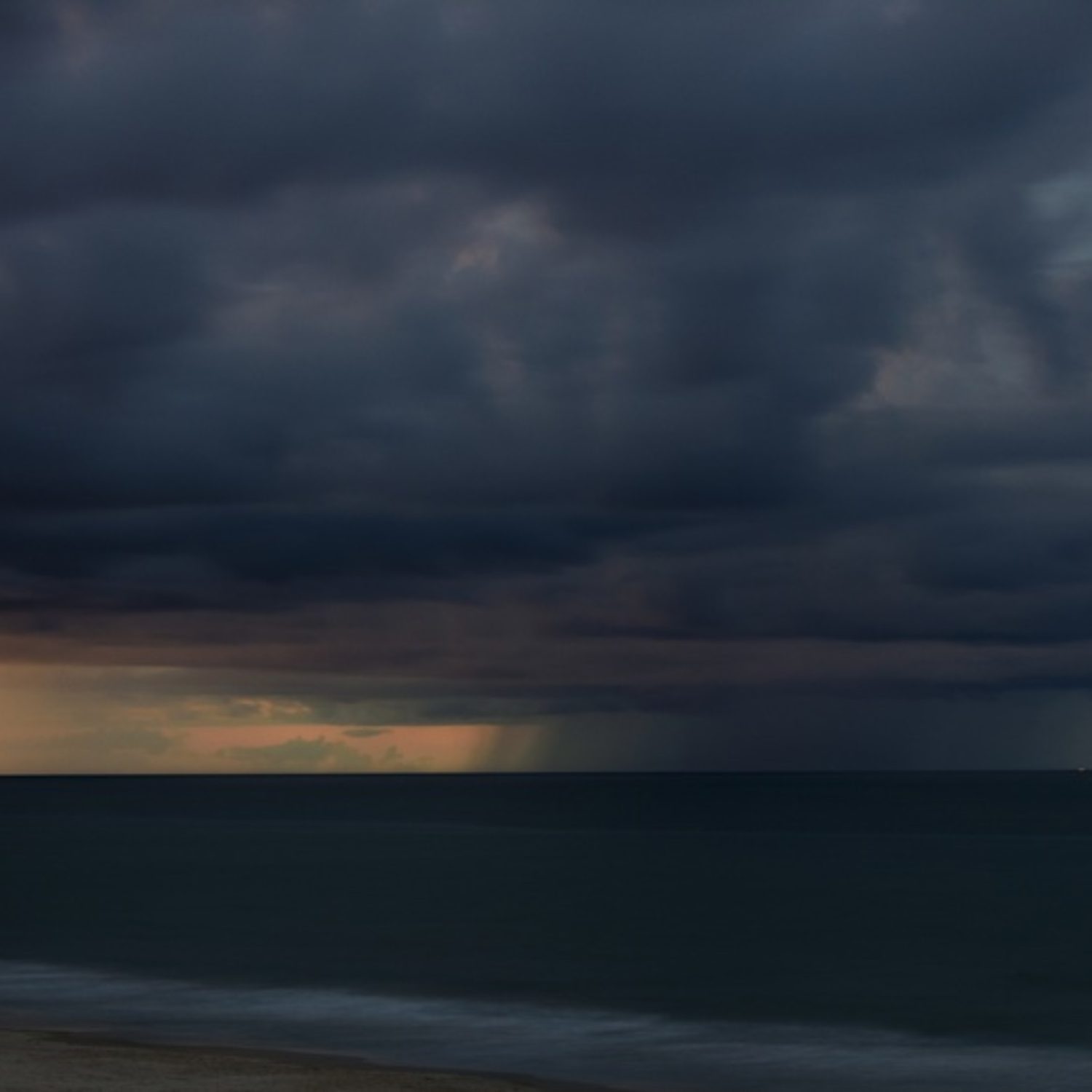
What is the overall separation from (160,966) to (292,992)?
8.33m

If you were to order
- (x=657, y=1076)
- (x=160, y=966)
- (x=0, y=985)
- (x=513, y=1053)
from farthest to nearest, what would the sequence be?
(x=160, y=966) → (x=0, y=985) → (x=513, y=1053) → (x=657, y=1076)

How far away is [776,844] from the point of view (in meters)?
119

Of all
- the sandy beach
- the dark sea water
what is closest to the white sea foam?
the dark sea water

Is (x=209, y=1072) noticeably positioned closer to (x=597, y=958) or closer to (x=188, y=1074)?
(x=188, y=1074)

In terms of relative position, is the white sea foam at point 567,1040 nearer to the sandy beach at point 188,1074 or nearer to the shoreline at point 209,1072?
the shoreline at point 209,1072

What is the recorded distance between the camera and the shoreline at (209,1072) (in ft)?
83.3

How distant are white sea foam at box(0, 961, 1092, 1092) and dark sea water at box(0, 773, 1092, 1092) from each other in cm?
13

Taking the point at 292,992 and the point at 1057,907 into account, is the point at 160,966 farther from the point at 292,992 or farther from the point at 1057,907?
the point at 1057,907

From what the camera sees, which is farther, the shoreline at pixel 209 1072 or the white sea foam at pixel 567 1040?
the white sea foam at pixel 567 1040

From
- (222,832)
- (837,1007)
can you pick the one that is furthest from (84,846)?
→ (837,1007)

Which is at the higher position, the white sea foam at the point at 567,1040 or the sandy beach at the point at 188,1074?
the sandy beach at the point at 188,1074

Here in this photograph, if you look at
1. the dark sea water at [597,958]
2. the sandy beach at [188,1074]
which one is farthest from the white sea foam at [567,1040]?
Answer: the sandy beach at [188,1074]

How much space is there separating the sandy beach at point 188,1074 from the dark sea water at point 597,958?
379 cm

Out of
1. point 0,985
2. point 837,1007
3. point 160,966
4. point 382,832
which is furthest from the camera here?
point 382,832
